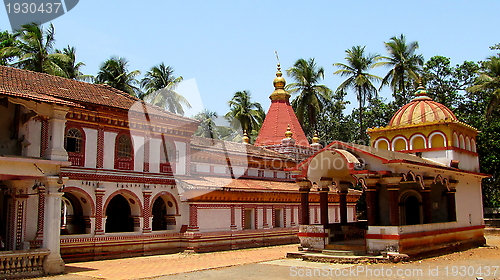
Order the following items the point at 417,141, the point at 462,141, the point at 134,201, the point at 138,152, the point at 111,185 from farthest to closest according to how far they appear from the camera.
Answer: the point at 462,141 → the point at 417,141 → the point at 138,152 → the point at 134,201 → the point at 111,185

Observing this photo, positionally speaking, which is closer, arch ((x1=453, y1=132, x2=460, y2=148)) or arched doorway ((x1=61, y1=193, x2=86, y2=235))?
arched doorway ((x1=61, y1=193, x2=86, y2=235))

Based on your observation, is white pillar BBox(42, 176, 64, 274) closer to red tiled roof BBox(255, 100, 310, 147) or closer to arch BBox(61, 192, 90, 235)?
arch BBox(61, 192, 90, 235)

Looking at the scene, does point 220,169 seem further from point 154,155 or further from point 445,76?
point 445,76

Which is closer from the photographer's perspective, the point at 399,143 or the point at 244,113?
the point at 399,143

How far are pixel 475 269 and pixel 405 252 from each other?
98.9 inches

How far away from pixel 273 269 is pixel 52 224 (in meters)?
7.27

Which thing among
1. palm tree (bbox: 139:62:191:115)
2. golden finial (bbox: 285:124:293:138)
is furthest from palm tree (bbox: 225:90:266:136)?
golden finial (bbox: 285:124:293:138)

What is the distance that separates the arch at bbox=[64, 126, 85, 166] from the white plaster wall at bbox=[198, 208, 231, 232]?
6.17 metres

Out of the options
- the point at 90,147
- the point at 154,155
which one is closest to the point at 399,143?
the point at 154,155

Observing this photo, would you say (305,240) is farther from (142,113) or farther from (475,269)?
(142,113)

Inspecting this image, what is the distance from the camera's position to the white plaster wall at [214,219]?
22469mm

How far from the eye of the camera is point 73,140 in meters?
18.9

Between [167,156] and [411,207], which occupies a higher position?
[167,156]

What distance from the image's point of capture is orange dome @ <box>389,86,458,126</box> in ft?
81.0
